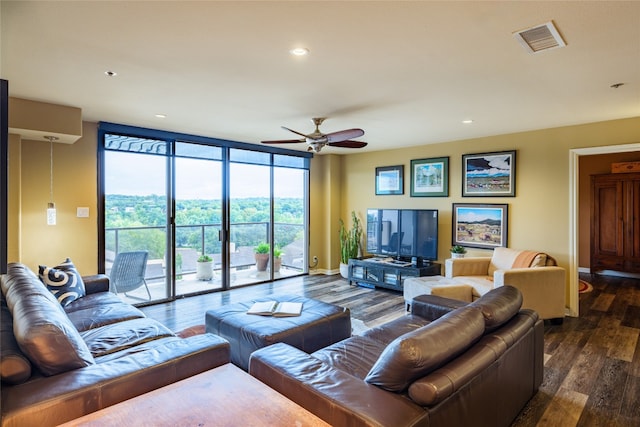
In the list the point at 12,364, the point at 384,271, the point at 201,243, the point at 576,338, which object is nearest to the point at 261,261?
the point at 201,243

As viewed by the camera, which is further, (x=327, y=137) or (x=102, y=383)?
(x=327, y=137)

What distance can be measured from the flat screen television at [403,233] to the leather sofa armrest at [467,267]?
703 millimetres

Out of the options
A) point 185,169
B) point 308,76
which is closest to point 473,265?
point 308,76

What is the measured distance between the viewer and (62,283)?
3350 millimetres

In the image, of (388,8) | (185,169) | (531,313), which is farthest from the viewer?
(185,169)

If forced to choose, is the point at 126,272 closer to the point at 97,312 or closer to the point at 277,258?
the point at 97,312

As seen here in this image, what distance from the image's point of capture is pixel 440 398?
154 cm

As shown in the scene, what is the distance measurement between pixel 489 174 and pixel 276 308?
12.2ft

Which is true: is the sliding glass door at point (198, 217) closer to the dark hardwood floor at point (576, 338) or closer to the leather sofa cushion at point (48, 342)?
the dark hardwood floor at point (576, 338)

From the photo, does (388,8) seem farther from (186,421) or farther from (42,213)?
(42,213)

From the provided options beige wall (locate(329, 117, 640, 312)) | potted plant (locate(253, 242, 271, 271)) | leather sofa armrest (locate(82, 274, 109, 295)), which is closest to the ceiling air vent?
beige wall (locate(329, 117, 640, 312))

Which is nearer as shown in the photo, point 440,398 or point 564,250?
point 440,398

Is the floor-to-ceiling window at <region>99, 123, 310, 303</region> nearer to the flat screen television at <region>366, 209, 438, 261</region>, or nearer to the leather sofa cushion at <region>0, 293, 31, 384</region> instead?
the flat screen television at <region>366, 209, 438, 261</region>

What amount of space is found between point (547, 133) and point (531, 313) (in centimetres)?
316
